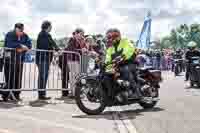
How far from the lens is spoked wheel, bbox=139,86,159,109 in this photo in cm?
1192

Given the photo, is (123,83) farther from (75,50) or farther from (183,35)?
(183,35)

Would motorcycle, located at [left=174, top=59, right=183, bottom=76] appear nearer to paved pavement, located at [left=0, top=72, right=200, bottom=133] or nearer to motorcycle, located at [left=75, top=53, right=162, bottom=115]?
paved pavement, located at [left=0, top=72, right=200, bottom=133]

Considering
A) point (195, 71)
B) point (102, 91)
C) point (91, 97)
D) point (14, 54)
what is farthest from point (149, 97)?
point (195, 71)

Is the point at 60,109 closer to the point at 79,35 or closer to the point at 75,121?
the point at 75,121

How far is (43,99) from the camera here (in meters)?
13.1

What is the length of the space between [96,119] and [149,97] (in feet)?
7.31

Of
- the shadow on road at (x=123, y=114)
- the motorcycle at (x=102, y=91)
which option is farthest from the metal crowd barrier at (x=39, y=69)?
the shadow on road at (x=123, y=114)

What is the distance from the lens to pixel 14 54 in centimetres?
1252

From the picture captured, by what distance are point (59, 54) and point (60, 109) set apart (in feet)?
8.10

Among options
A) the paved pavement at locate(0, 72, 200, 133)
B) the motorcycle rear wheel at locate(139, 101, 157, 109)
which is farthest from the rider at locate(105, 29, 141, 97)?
the paved pavement at locate(0, 72, 200, 133)

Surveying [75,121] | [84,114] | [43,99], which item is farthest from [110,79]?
[43,99]

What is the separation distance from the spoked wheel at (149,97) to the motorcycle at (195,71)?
22.1 feet

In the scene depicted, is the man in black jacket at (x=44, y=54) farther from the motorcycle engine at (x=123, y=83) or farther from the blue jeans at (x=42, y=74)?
the motorcycle engine at (x=123, y=83)

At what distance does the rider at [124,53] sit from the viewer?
1123 cm
